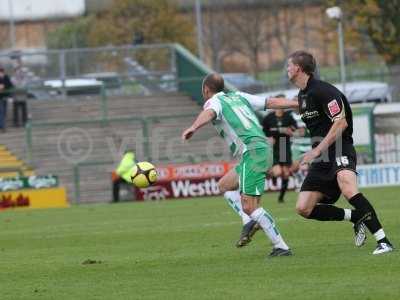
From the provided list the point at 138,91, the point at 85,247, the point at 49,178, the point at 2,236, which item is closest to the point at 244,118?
the point at 85,247

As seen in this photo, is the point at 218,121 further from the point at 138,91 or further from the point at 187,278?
the point at 138,91

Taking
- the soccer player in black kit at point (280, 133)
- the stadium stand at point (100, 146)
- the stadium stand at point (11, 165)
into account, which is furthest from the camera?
the stadium stand at point (100, 146)

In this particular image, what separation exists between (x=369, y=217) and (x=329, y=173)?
0.60 m

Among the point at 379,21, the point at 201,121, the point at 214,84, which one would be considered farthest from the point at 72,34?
the point at 201,121

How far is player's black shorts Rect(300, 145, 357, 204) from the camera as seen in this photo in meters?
11.8

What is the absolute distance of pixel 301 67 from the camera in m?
11.8

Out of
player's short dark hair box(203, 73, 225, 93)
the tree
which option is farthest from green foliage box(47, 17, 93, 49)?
player's short dark hair box(203, 73, 225, 93)

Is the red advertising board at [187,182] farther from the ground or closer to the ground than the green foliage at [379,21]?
closer to the ground

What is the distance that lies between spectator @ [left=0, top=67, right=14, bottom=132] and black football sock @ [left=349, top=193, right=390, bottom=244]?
22.4m

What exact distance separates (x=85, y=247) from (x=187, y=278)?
13.8 ft

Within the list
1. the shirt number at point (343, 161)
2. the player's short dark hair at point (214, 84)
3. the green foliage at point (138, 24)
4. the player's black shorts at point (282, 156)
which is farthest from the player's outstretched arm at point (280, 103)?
the green foliage at point (138, 24)

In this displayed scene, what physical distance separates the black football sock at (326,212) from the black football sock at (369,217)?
444 mm

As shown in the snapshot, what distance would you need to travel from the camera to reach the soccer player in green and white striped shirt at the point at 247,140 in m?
12.1

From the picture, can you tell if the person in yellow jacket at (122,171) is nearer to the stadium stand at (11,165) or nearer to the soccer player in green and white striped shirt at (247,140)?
the stadium stand at (11,165)
